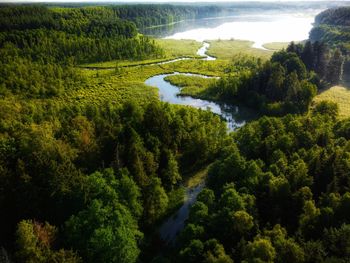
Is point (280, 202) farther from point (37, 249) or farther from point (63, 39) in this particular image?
point (63, 39)

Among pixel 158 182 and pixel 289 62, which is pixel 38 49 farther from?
pixel 158 182

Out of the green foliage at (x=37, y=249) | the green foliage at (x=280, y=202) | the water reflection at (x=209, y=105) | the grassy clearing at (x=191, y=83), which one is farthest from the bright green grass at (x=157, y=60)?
the green foliage at (x=37, y=249)

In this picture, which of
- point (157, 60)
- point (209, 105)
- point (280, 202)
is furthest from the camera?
point (157, 60)

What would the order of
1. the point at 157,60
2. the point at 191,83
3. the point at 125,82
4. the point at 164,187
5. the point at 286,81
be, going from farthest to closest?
the point at 157,60, the point at 125,82, the point at 191,83, the point at 286,81, the point at 164,187

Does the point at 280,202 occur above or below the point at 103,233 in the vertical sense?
below

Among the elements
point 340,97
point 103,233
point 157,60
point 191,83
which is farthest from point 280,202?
point 157,60

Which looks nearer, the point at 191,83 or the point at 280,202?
the point at 280,202
